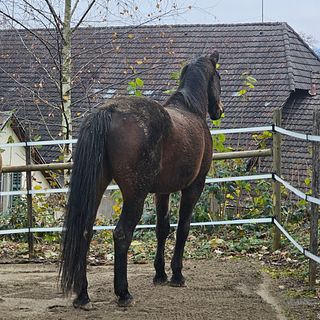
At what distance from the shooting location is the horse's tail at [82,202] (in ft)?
18.8

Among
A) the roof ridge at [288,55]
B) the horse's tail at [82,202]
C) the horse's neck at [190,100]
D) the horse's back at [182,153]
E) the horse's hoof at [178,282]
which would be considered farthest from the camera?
the roof ridge at [288,55]

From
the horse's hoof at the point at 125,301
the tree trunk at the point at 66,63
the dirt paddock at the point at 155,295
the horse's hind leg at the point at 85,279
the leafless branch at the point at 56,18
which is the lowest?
the dirt paddock at the point at 155,295

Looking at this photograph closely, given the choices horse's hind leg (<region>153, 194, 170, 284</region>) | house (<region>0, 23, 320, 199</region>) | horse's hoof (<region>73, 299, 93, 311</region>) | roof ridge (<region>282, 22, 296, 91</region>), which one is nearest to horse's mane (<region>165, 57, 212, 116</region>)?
horse's hind leg (<region>153, 194, 170, 284</region>)

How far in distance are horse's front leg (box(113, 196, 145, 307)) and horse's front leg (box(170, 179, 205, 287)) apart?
1.06 metres

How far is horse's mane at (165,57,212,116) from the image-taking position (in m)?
7.27

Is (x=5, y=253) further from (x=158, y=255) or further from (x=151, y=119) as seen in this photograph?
(x=151, y=119)

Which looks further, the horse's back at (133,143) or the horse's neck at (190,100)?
the horse's neck at (190,100)

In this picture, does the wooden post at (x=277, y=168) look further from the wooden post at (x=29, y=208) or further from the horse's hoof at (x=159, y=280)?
the wooden post at (x=29, y=208)

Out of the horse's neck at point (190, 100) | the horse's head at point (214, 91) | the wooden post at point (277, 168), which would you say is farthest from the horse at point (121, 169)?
the wooden post at point (277, 168)

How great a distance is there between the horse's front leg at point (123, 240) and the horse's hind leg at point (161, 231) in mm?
1054

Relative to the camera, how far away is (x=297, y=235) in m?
8.95

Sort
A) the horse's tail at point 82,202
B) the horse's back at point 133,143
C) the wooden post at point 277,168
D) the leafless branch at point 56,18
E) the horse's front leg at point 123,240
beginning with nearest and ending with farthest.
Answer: the horse's tail at point 82,202, the horse's back at point 133,143, the horse's front leg at point 123,240, the wooden post at point 277,168, the leafless branch at point 56,18

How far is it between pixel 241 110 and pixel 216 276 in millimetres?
14239

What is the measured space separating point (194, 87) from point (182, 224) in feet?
4.57
